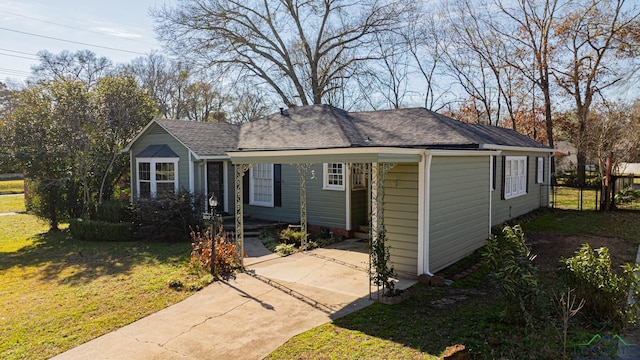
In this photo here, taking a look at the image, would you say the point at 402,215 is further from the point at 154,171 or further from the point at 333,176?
the point at 154,171

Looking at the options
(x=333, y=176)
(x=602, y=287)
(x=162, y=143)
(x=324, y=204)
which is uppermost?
(x=162, y=143)

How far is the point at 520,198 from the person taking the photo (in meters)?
15.4

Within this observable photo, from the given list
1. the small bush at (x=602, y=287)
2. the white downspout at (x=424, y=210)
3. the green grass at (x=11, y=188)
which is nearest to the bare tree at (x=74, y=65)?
the green grass at (x=11, y=188)

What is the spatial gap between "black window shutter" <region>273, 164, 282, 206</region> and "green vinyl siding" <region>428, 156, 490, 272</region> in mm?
6466

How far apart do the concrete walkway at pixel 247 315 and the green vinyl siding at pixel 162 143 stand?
20.1 ft

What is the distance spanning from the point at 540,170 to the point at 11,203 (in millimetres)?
26924

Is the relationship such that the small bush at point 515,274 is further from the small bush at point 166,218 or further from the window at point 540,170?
the window at point 540,170

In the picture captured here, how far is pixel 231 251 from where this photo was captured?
9062 mm

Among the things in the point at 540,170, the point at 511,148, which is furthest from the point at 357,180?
the point at 540,170

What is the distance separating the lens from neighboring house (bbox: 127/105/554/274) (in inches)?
314

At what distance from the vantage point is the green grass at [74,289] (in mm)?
5941

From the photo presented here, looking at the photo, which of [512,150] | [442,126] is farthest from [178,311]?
[512,150]

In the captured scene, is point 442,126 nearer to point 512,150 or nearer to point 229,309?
point 512,150

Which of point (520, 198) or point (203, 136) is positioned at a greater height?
point (203, 136)
